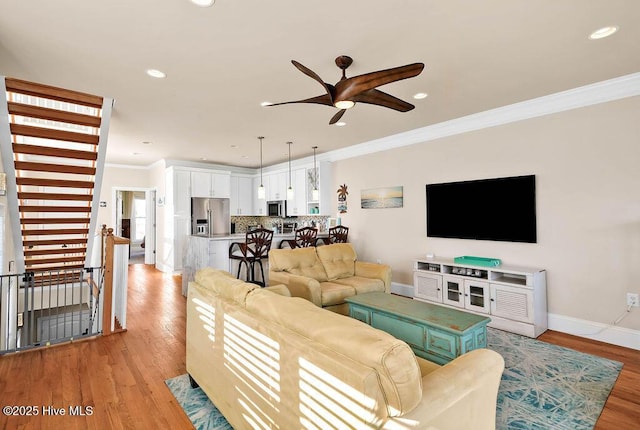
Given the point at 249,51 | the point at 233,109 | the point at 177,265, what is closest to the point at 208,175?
the point at 177,265

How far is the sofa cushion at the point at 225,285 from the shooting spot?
2.00 metres

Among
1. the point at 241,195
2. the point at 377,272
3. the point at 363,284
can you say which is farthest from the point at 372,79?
the point at 241,195

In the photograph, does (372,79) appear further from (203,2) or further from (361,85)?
(203,2)

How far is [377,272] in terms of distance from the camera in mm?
4145

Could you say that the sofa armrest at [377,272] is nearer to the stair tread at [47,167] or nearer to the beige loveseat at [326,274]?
the beige loveseat at [326,274]

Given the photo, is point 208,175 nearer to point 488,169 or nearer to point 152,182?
point 152,182

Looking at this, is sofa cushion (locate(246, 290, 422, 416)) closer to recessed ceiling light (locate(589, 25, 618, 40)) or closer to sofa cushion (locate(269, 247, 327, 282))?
sofa cushion (locate(269, 247, 327, 282))

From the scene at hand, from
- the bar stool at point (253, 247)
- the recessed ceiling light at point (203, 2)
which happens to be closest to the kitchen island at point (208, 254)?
the bar stool at point (253, 247)

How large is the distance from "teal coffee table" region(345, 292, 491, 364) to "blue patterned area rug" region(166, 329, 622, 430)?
1.41ft

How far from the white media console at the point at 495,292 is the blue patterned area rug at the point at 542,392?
0.39m

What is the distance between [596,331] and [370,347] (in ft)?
12.3

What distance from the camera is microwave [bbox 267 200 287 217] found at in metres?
7.82

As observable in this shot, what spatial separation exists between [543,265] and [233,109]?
4.27 meters

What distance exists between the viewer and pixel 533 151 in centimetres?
389
